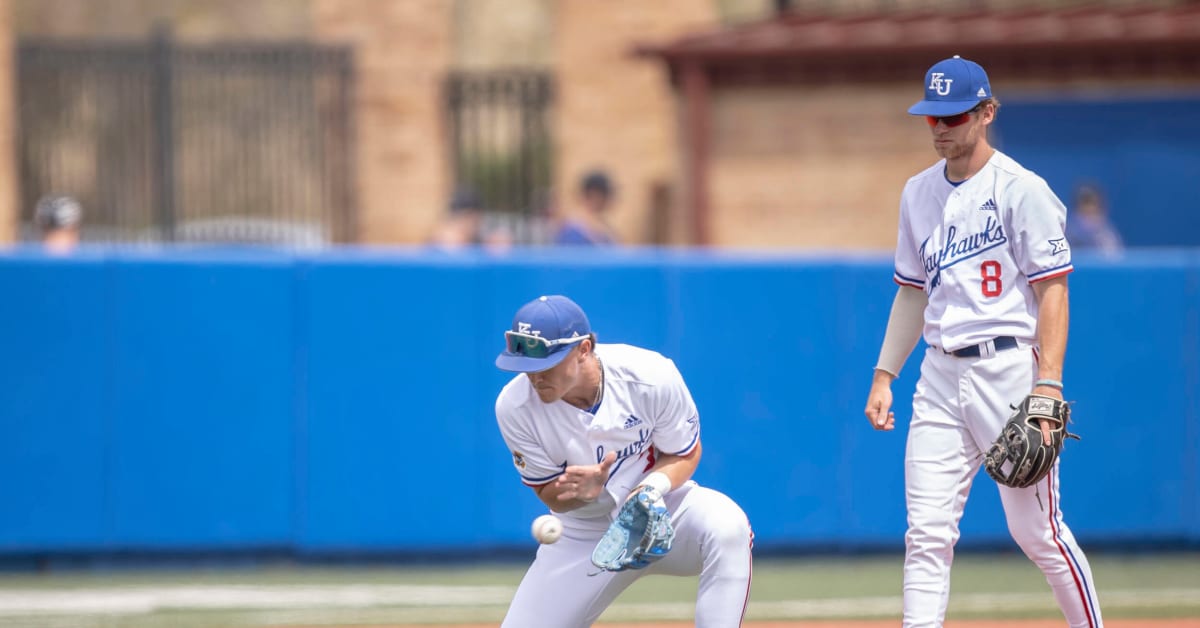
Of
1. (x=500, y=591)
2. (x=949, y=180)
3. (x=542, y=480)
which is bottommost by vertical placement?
(x=500, y=591)

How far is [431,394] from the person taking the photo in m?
8.64

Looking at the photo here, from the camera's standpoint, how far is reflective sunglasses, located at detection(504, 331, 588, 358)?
4617 mm

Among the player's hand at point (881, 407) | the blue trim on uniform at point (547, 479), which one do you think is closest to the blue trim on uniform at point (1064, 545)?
the player's hand at point (881, 407)

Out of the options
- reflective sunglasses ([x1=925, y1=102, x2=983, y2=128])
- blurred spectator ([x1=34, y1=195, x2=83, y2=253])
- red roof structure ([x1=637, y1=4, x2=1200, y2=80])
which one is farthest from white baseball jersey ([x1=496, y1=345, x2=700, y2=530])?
red roof structure ([x1=637, y1=4, x2=1200, y2=80])

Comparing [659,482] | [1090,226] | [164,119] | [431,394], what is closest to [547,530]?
[659,482]

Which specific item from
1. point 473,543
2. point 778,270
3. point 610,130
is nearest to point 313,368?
point 473,543

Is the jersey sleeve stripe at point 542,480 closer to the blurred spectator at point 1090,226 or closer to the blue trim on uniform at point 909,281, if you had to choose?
the blue trim on uniform at point 909,281

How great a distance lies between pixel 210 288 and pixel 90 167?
39007 mm

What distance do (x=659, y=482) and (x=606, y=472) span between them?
18 cm

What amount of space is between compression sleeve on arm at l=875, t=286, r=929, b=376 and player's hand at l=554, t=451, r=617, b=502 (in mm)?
1116

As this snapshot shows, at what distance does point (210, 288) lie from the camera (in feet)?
28.2

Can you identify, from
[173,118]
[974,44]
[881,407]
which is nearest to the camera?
[881,407]

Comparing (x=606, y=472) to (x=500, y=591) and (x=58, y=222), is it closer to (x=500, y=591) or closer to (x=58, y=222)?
(x=500, y=591)

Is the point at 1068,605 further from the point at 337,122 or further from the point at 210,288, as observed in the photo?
the point at 337,122
